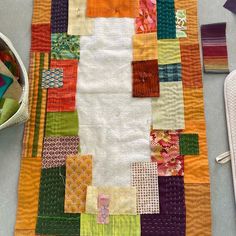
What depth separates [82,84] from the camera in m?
1.37

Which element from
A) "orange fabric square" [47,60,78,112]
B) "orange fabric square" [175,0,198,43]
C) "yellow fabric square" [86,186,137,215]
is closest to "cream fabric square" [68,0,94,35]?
"orange fabric square" [47,60,78,112]

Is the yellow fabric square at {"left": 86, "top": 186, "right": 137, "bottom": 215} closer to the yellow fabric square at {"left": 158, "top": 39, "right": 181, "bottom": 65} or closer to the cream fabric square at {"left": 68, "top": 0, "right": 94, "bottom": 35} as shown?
the yellow fabric square at {"left": 158, "top": 39, "right": 181, "bottom": 65}

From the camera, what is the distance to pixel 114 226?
122 centimetres

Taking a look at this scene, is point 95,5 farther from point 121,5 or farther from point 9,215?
point 9,215

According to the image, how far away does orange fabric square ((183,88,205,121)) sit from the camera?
4.33ft

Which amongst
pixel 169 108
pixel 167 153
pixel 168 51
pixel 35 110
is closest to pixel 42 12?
pixel 35 110

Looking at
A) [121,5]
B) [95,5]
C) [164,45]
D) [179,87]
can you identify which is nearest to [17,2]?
[95,5]

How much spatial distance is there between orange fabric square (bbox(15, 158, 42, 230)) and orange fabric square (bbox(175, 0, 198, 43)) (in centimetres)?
73

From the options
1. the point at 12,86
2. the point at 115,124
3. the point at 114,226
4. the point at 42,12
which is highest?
the point at 42,12

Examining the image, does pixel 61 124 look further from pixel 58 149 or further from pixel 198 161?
pixel 198 161

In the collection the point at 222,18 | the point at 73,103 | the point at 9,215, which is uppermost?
the point at 222,18

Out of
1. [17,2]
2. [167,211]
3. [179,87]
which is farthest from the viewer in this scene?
[17,2]

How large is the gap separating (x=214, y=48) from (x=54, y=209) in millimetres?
840

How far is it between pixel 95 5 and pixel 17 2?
0.33 m
